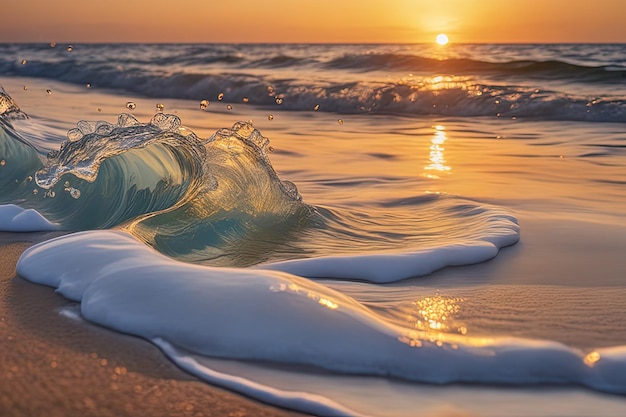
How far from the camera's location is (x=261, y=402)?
172 cm

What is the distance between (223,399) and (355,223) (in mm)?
1857

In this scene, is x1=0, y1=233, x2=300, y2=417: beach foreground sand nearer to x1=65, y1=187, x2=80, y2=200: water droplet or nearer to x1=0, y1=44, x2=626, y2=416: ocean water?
x1=0, y1=44, x2=626, y2=416: ocean water

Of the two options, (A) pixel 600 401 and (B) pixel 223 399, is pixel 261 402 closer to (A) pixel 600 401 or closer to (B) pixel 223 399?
(B) pixel 223 399

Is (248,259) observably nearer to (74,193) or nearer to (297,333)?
(297,333)

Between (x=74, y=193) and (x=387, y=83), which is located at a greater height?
(x=387, y=83)

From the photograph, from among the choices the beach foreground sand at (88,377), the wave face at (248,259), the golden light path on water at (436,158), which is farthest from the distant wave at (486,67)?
the beach foreground sand at (88,377)

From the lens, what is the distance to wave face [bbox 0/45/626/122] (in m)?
10.0

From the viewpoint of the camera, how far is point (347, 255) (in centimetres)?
283

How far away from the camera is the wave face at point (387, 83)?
1001 cm

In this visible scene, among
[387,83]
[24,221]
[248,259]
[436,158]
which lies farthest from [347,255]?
[387,83]

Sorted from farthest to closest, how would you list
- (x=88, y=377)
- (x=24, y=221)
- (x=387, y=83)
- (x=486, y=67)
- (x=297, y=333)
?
1. (x=486, y=67)
2. (x=387, y=83)
3. (x=24, y=221)
4. (x=297, y=333)
5. (x=88, y=377)

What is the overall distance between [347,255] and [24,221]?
147cm

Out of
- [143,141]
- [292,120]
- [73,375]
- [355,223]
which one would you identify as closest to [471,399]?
[73,375]

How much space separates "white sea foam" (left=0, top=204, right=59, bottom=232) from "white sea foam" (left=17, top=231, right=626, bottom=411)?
1.26 metres
